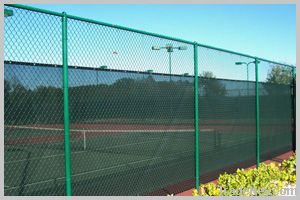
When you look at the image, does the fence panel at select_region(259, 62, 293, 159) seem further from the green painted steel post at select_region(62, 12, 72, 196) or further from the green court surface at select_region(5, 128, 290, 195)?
the green painted steel post at select_region(62, 12, 72, 196)

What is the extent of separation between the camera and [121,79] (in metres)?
5.47

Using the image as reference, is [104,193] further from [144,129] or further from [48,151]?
[144,129]

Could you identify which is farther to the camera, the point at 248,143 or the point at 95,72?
the point at 248,143

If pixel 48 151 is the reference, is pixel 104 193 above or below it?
below

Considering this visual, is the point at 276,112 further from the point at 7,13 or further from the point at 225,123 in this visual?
the point at 7,13

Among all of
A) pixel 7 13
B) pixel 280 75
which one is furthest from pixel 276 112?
pixel 7 13

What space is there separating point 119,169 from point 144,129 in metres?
0.78

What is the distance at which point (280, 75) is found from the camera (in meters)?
12.1

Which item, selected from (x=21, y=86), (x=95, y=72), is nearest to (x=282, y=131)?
(x=95, y=72)

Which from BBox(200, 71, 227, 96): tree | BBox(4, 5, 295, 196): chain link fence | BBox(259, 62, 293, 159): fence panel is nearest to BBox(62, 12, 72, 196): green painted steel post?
BBox(4, 5, 295, 196): chain link fence

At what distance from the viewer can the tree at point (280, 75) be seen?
10844mm

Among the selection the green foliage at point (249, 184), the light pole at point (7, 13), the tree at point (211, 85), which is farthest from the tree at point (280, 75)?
the light pole at point (7, 13)

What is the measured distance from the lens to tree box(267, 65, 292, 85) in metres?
10.8

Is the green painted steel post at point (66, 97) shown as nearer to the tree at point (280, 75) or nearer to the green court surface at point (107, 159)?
the green court surface at point (107, 159)
